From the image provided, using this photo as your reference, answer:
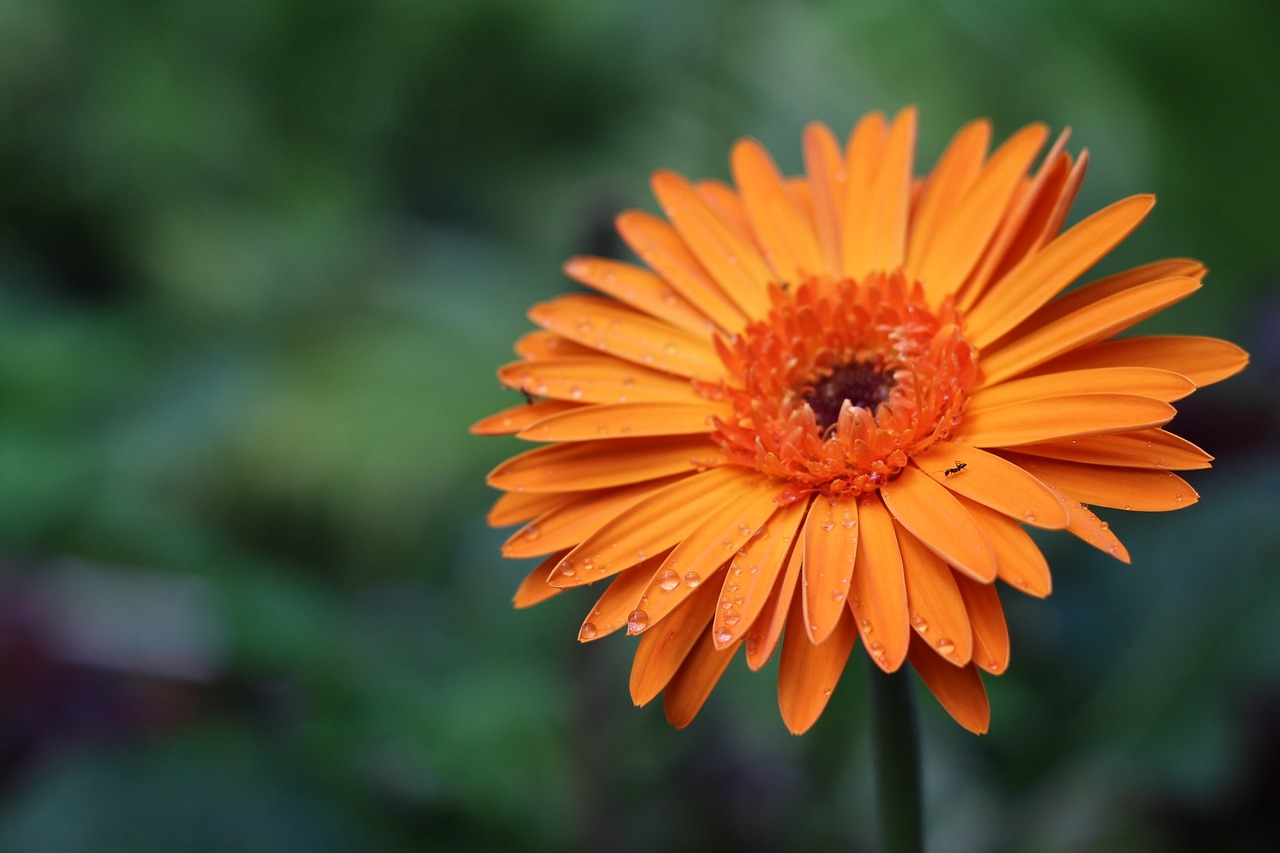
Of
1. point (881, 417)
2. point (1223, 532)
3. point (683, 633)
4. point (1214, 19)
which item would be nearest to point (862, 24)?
point (1214, 19)

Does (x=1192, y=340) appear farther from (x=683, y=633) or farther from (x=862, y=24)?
(x=862, y=24)

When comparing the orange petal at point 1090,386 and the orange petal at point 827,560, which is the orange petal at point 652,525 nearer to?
the orange petal at point 827,560

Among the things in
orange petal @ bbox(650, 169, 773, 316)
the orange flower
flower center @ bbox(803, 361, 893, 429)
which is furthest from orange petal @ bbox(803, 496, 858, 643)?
orange petal @ bbox(650, 169, 773, 316)

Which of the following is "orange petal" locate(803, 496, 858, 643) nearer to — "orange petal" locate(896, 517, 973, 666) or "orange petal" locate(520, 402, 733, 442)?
"orange petal" locate(896, 517, 973, 666)

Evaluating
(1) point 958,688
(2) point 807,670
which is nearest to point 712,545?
(2) point 807,670

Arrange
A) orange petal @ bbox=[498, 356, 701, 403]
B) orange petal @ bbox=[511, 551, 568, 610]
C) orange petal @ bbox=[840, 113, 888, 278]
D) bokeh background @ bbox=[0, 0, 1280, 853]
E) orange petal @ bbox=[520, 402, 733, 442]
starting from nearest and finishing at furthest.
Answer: orange petal @ bbox=[511, 551, 568, 610]
orange petal @ bbox=[520, 402, 733, 442]
orange petal @ bbox=[498, 356, 701, 403]
orange petal @ bbox=[840, 113, 888, 278]
bokeh background @ bbox=[0, 0, 1280, 853]
